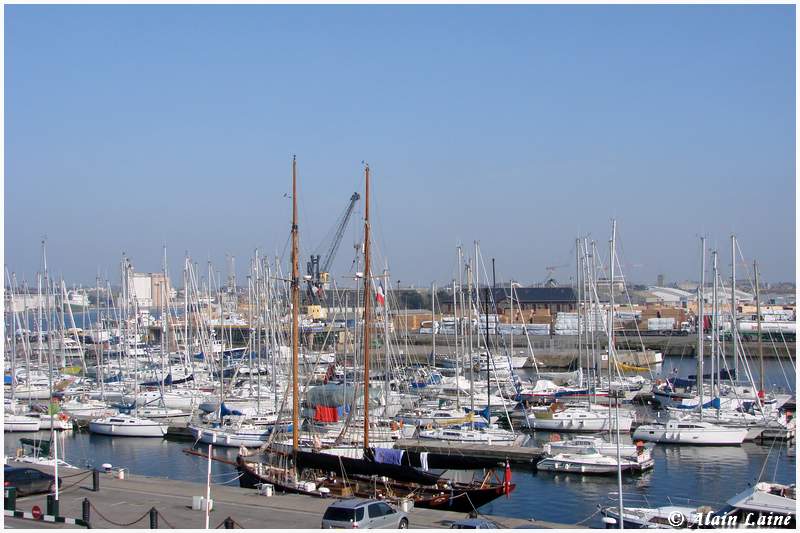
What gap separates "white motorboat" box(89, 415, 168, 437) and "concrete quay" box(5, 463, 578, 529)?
54.9 ft

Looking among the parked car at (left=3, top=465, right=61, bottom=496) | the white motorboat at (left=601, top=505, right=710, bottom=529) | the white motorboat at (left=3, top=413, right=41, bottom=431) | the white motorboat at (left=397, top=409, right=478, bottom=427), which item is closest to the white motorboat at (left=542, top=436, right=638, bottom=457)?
the white motorboat at (left=397, top=409, right=478, bottom=427)

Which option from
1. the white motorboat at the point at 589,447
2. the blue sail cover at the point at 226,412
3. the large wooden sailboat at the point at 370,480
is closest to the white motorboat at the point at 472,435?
the white motorboat at the point at 589,447

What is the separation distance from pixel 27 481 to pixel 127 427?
19.1m

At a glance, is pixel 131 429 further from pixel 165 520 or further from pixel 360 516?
pixel 360 516

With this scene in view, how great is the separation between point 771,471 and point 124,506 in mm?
21227

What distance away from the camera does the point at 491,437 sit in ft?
116

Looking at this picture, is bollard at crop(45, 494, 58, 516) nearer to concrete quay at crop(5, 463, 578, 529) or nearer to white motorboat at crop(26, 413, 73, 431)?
concrete quay at crop(5, 463, 578, 529)

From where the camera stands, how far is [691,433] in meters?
36.4

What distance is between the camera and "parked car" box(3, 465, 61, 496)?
21734 millimetres

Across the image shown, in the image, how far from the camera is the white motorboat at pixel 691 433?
36062 mm

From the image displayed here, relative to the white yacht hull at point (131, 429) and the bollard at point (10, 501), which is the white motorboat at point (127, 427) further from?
the bollard at point (10, 501)

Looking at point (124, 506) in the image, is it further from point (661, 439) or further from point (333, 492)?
point (661, 439)

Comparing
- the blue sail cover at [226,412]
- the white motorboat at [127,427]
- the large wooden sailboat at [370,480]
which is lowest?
the white motorboat at [127,427]

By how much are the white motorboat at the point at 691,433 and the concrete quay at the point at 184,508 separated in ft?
56.4
